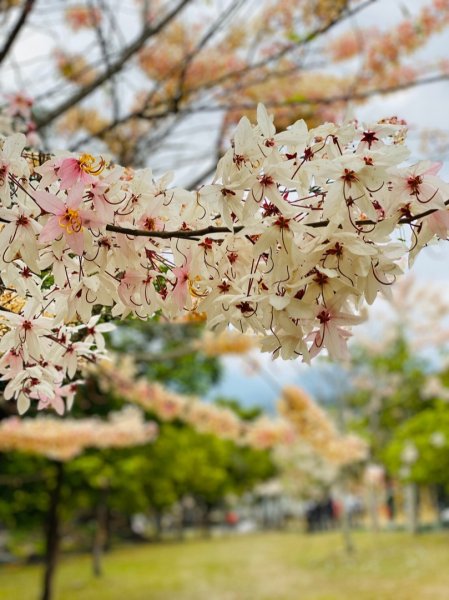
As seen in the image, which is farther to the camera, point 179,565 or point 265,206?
point 179,565

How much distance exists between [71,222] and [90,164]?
0.06 meters

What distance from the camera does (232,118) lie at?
11.0 ft

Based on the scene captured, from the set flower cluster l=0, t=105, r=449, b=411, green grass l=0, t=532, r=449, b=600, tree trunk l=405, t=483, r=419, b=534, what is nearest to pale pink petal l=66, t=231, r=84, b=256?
flower cluster l=0, t=105, r=449, b=411

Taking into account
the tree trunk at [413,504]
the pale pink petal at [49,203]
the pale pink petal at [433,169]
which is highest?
the pale pink petal at [433,169]

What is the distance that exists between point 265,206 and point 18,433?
13.9ft

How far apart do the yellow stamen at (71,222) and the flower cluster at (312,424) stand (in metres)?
3.36

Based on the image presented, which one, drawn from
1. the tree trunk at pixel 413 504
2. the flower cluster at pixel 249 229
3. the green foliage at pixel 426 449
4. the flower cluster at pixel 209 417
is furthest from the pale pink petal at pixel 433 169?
the tree trunk at pixel 413 504

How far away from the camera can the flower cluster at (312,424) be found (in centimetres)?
405

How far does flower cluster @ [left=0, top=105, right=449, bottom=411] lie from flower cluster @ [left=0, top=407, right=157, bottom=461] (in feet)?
12.1

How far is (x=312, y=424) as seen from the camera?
4.36 meters

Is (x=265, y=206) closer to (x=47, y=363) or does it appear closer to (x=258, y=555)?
(x=47, y=363)

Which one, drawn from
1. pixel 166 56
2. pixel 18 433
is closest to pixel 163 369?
pixel 18 433

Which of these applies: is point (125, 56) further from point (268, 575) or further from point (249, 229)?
point (268, 575)

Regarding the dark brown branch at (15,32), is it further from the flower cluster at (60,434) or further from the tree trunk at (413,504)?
the tree trunk at (413,504)
